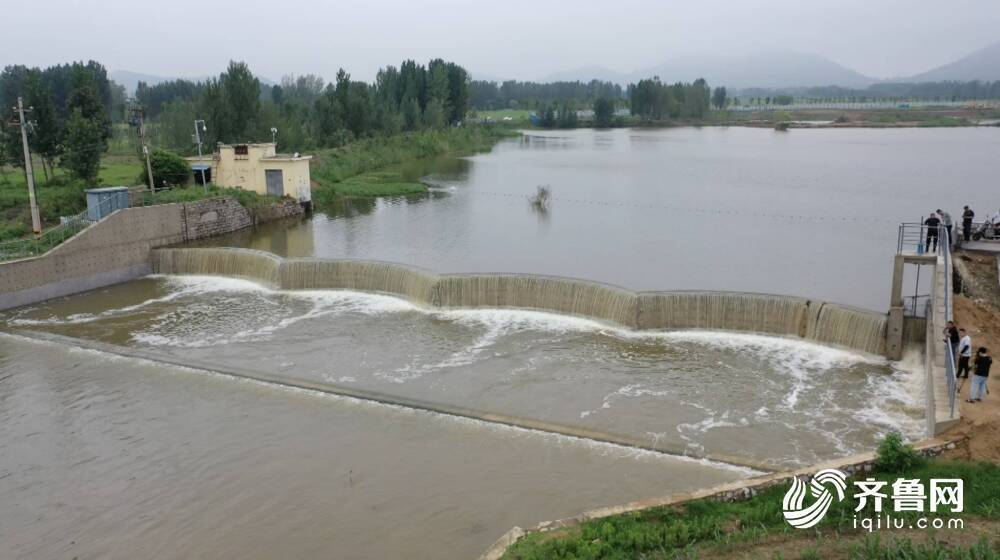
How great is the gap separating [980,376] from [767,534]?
4.41m

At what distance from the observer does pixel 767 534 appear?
22.7 ft

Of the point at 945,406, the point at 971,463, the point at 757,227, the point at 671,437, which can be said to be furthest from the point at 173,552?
the point at 757,227

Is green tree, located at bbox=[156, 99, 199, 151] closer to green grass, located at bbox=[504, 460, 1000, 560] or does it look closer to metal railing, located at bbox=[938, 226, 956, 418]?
metal railing, located at bbox=[938, 226, 956, 418]

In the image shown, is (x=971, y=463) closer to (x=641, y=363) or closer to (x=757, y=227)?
(x=641, y=363)

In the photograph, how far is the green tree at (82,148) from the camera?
26.2 meters

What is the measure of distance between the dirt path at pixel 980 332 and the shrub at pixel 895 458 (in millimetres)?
613

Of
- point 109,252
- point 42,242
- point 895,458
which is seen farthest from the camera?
point 109,252

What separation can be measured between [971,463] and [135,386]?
1275 cm

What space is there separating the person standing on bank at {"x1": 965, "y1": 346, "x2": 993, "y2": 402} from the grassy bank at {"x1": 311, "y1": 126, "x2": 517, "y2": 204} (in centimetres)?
2749

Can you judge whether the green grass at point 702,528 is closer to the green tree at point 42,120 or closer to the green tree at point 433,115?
the green tree at point 42,120

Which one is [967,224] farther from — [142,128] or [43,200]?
[43,200]

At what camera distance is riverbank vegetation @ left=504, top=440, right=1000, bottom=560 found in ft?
21.1

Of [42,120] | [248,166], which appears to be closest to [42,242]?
[248,166]

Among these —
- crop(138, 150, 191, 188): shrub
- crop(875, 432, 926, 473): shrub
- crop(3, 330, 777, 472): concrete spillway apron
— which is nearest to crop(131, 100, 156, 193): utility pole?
crop(138, 150, 191, 188): shrub
